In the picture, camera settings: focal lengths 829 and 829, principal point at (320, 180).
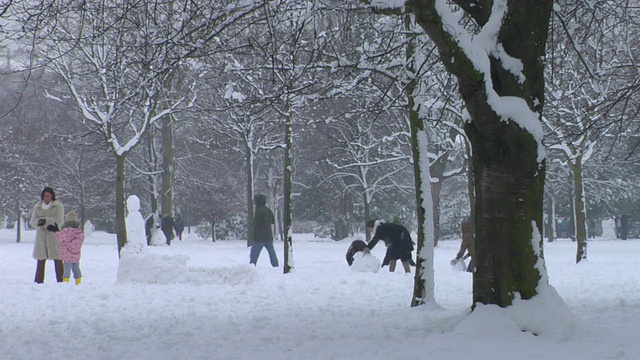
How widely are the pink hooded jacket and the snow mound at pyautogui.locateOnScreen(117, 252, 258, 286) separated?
38.3 inches

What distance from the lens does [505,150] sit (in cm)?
733

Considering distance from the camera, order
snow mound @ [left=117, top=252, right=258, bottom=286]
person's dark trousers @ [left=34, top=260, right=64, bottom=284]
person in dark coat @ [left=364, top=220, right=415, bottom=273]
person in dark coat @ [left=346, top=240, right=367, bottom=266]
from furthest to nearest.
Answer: person in dark coat @ [left=346, top=240, right=367, bottom=266], person in dark coat @ [left=364, top=220, right=415, bottom=273], person's dark trousers @ [left=34, top=260, right=64, bottom=284], snow mound @ [left=117, top=252, right=258, bottom=286]

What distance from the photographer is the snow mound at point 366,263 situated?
59.5 ft

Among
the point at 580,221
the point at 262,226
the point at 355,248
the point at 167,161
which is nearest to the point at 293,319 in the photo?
the point at 355,248

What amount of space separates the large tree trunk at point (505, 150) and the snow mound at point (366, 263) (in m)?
10.5

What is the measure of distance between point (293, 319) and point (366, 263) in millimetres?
8945

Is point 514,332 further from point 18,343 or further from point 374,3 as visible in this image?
point 18,343

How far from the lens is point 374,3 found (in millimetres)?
8109

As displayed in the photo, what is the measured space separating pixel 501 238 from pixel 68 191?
4102 cm

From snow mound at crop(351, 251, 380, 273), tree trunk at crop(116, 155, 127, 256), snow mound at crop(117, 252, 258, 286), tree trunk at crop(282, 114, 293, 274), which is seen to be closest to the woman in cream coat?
snow mound at crop(117, 252, 258, 286)

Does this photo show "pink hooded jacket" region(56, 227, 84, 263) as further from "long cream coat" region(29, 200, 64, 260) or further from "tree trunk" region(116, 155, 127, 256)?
"tree trunk" region(116, 155, 127, 256)

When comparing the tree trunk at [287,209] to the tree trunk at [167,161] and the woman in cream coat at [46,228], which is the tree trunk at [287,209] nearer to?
the woman in cream coat at [46,228]

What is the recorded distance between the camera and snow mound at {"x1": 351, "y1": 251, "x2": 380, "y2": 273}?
714 inches

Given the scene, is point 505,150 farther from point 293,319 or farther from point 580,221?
point 580,221
